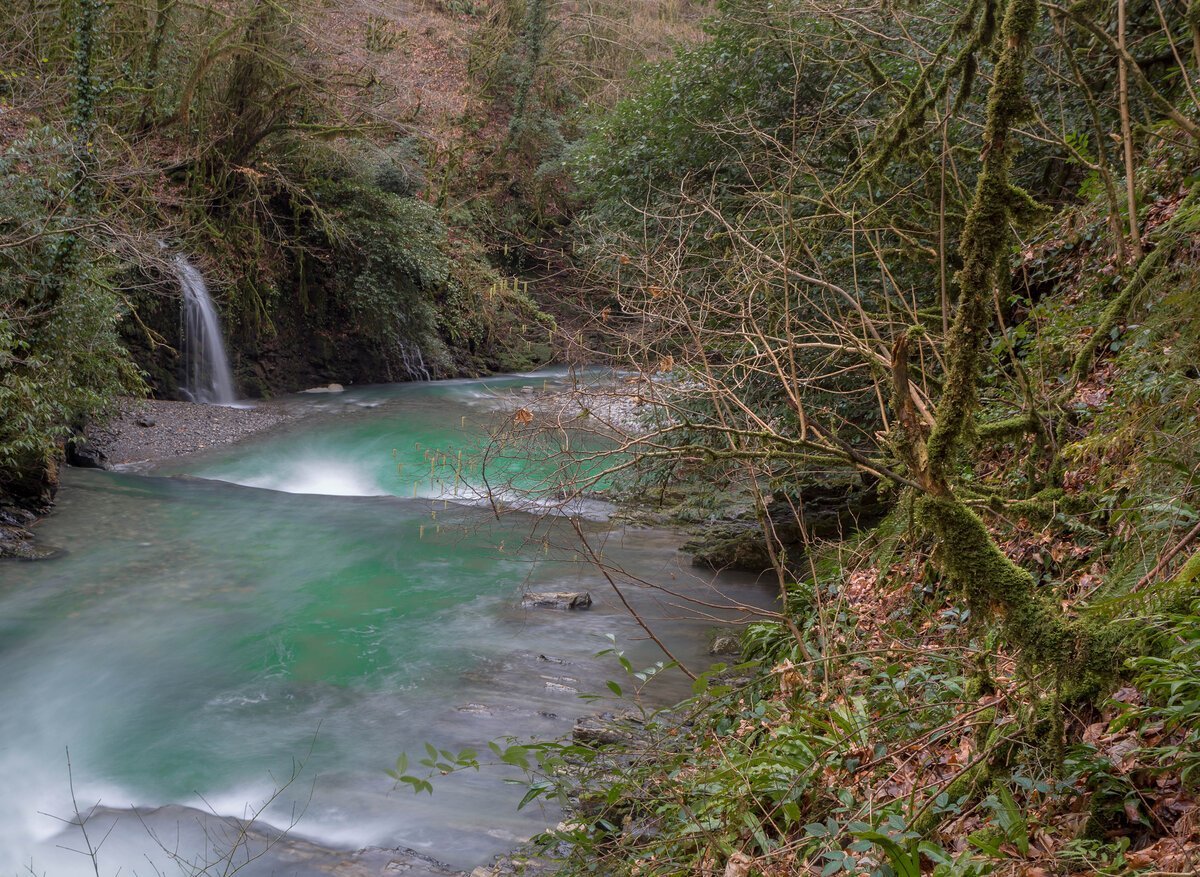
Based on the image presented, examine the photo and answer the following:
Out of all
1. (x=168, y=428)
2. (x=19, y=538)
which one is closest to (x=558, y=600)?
(x=19, y=538)

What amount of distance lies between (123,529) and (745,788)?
30.5ft

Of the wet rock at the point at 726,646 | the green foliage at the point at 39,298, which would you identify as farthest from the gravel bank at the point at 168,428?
the wet rock at the point at 726,646

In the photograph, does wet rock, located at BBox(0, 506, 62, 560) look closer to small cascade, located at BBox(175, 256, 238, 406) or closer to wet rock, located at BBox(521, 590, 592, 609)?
wet rock, located at BBox(521, 590, 592, 609)

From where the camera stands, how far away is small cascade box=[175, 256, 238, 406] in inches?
664

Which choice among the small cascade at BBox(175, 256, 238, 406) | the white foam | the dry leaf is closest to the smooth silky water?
the white foam

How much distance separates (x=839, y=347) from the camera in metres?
3.59

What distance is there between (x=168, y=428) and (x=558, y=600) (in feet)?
31.0

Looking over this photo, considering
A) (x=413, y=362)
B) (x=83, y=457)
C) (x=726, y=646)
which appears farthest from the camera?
(x=413, y=362)

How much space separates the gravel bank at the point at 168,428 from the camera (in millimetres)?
13617

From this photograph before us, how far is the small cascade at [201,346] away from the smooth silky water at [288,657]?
16.1ft

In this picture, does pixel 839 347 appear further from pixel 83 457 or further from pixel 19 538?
pixel 83 457

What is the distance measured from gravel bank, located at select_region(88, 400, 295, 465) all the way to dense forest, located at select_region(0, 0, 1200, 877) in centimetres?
76

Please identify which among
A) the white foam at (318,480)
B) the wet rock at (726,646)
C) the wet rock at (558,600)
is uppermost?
the white foam at (318,480)

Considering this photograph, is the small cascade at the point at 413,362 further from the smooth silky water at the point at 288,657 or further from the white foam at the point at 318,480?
the smooth silky water at the point at 288,657
